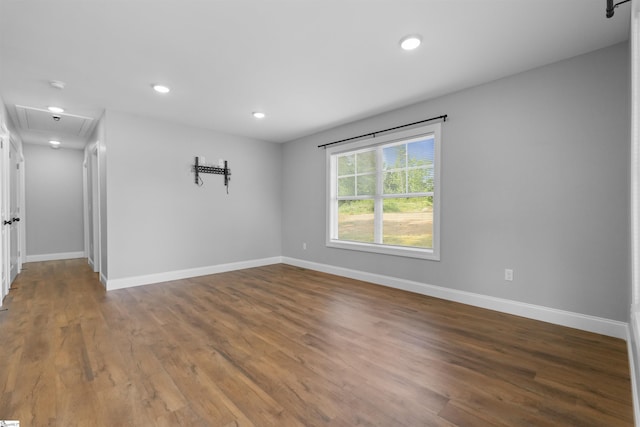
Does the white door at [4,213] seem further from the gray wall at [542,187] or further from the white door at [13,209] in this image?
the gray wall at [542,187]

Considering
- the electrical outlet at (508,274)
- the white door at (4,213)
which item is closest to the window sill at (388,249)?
the electrical outlet at (508,274)

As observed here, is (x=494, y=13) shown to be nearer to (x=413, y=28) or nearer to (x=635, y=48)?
(x=413, y=28)

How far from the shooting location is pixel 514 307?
9.87 feet

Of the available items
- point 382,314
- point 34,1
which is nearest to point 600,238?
point 382,314

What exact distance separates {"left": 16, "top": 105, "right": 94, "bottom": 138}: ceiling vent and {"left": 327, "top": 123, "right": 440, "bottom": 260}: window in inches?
157

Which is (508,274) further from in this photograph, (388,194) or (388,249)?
(388,194)

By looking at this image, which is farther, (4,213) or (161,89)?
(4,213)

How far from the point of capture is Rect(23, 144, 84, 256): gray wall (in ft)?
19.8

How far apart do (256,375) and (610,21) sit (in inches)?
142

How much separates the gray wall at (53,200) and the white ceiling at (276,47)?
306 cm

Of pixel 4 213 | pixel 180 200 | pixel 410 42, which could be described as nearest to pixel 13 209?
pixel 4 213

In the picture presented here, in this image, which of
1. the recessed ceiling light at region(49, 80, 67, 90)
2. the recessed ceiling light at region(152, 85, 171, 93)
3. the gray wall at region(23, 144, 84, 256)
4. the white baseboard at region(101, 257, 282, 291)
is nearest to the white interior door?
the white baseboard at region(101, 257, 282, 291)

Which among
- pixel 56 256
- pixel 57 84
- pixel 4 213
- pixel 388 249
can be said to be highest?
pixel 57 84

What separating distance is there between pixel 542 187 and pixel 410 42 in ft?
6.19
